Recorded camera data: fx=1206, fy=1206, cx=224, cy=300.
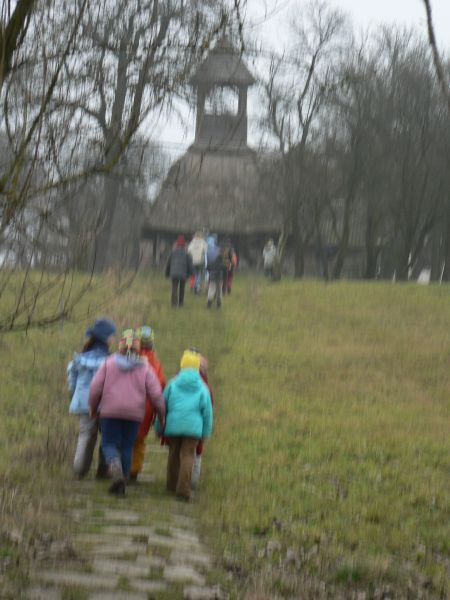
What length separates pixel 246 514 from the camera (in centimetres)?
1116

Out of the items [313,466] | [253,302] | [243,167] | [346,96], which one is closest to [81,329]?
[253,302]

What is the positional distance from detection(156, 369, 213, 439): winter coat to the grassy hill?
721 mm

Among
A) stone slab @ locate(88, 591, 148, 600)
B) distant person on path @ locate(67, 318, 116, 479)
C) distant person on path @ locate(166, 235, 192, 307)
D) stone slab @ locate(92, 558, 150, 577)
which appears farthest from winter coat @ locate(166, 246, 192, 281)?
stone slab @ locate(88, 591, 148, 600)

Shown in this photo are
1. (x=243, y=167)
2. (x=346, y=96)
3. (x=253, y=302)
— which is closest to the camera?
(x=253, y=302)

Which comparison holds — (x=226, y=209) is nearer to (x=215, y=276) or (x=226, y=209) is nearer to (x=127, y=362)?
(x=215, y=276)

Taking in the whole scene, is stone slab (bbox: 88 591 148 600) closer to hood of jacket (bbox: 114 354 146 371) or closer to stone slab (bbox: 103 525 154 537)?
stone slab (bbox: 103 525 154 537)

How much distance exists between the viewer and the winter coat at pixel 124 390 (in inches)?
462

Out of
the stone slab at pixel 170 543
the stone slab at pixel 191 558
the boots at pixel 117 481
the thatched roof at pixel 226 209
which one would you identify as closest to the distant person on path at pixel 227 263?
the thatched roof at pixel 226 209

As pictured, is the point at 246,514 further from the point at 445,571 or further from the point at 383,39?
the point at 383,39

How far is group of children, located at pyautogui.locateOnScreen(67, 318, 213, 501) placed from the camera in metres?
11.8

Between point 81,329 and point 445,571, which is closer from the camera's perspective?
point 445,571

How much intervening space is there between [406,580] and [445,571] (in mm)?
541

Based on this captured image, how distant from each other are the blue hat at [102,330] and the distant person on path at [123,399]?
0.72 m

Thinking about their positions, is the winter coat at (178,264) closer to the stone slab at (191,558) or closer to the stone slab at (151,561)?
the stone slab at (191,558)
